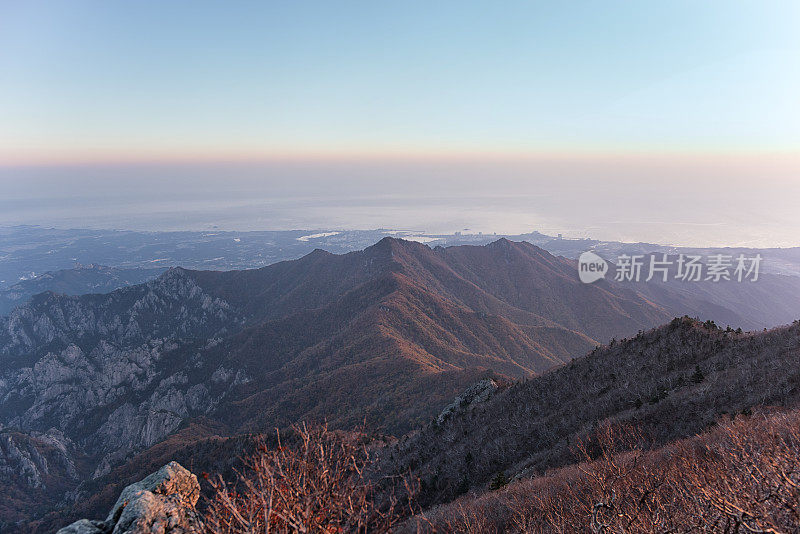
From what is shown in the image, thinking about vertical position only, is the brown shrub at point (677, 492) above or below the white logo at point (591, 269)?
above

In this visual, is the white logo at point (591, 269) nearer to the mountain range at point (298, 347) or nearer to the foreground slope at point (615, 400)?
the mountain range at point (298, 347)

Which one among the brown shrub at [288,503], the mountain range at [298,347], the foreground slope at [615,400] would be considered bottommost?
the mountain range at [298,347]

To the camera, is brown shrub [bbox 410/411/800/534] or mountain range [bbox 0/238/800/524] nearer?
brown shrub [bbox 410/411/800/534]

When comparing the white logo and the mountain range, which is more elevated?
the white logo

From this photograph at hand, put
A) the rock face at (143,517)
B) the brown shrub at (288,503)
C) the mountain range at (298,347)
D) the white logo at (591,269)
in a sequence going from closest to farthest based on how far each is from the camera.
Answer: the brown shrub at (288,503), the rock face at (143,517), the mountain range at (298,347), the white logo at (591,269)

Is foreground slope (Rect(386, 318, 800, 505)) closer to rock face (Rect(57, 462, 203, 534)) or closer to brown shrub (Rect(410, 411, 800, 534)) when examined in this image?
brown shrub (Rect(410, 411, 800, 534))

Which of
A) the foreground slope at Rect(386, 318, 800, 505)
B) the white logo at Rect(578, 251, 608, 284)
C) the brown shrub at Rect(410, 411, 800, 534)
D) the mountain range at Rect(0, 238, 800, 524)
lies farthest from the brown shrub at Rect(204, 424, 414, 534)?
the white logo at Rect(578, 251, 608, 284)

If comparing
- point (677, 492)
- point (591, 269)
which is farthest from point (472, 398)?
point (591, 269)

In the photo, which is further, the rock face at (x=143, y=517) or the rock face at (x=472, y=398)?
the rock face at (x=472, y=398)

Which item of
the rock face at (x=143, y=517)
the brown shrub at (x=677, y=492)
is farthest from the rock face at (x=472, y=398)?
the rock face at (x=143, y=517)
